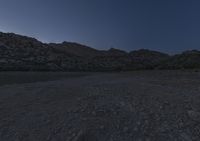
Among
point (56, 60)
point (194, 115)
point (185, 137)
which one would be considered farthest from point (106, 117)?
point (56, 60)

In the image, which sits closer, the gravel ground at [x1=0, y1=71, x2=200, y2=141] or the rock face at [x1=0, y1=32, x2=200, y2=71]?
the gravel ground at [x1=0, y1=71, x2=200, y2=141]

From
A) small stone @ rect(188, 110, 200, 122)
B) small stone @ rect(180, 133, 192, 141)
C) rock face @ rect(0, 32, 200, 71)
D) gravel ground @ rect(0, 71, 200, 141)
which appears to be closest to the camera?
small stone @ rect(180, 133, 192, 141)

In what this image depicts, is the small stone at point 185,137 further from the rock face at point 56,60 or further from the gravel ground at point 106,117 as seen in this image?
the rock face at point 56,60

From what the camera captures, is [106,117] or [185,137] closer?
[185,137]

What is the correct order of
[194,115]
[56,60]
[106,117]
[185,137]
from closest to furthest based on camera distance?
[185,137]
[194,115]
[106,117]
[56,60]

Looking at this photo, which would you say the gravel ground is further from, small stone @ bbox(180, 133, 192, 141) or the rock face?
the rock face

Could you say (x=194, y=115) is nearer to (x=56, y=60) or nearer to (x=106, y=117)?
(x=106, y=117)

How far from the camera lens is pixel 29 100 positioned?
1046 cm

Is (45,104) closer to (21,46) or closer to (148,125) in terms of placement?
(148,125)

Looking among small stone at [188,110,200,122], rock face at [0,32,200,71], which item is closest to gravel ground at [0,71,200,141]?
small stone at [188,110,200,122]

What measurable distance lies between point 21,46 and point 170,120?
54965mm


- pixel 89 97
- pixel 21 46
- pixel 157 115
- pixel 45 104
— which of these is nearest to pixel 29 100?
pixel 45 104

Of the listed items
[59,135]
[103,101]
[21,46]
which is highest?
[21,46]

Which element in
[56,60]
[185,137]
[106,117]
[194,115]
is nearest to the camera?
[185,137]
